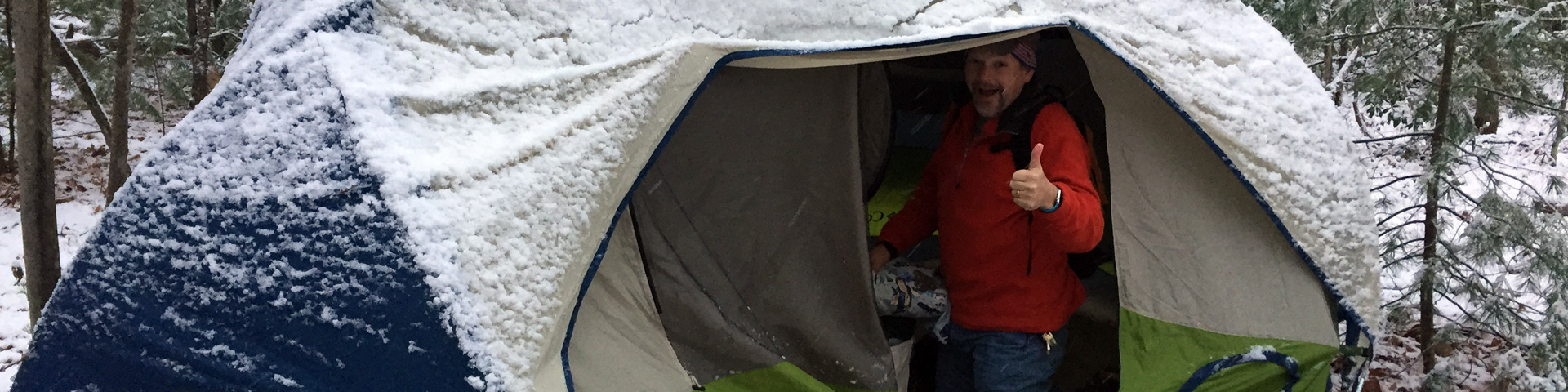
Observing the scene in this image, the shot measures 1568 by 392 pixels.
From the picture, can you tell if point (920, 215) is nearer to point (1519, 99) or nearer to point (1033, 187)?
point (1033, 187)

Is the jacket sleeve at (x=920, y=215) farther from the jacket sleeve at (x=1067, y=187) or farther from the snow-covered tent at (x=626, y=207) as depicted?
the jacket sleeve at (x=1067, y=187)

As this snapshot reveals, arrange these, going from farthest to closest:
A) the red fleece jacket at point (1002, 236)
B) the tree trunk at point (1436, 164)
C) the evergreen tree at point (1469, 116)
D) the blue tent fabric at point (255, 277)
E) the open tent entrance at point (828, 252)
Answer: the tree trunk at point (1436, 164)
the evergreen tree at point (1469, 116)
the open tent entrance at point (828, 252)
the red fleece jacket at point (1002, 236)
the blue tent fabric at point (255, 277)

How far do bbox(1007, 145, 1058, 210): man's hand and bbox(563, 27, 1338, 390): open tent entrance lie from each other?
1.49 feet

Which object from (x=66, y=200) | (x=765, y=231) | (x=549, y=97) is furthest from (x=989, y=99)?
(x=66, y=200)

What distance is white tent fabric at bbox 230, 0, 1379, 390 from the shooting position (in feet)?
6.23

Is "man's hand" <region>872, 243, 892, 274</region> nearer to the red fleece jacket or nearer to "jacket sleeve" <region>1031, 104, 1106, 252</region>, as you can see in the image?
the red fleece jacket

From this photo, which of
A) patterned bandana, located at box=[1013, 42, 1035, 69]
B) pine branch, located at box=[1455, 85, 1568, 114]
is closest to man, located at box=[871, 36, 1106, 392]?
patterned bandana, located at box=[1013, 42, 1035, 69]

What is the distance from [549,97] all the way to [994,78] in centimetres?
127

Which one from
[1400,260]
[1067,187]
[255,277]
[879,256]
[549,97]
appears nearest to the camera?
[255,277]

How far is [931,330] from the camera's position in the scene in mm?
3191

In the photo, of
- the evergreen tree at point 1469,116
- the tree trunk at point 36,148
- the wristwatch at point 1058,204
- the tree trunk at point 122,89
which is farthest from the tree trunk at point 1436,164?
the tree trunk at point 122,89

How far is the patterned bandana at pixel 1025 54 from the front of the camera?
2.74m

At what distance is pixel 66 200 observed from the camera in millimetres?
7855

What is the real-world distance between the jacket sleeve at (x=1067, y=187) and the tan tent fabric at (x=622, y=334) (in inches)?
42.2
